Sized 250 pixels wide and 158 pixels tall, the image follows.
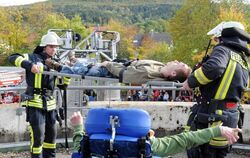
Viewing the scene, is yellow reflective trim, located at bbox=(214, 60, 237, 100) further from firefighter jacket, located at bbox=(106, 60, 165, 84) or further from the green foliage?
the green foliage

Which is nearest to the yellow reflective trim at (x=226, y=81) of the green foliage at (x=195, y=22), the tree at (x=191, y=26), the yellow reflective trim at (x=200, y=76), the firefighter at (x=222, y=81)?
the firefighter at (x=222, y=81)

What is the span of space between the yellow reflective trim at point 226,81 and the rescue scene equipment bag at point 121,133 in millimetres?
1429

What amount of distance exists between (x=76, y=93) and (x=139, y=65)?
754 centimetres

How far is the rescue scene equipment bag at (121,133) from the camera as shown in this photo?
3.64 metres

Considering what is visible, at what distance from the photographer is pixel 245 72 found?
500 centimetres

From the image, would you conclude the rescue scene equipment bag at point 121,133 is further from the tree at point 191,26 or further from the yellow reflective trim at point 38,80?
the tree at point 191,26

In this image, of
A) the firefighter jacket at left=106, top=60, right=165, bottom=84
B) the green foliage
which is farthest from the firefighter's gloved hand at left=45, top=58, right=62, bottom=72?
the green foliage

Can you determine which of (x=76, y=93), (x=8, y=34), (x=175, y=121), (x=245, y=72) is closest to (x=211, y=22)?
(x=8, y=34)

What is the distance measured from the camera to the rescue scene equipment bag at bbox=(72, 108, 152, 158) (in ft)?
11.9

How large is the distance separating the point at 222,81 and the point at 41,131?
2798mm

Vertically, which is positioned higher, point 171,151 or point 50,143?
point 171,151

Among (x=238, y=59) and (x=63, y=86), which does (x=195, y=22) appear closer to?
(x=63, y=86)

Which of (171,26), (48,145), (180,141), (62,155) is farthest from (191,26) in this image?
(180,141)

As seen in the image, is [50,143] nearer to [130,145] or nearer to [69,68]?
[69,68]
